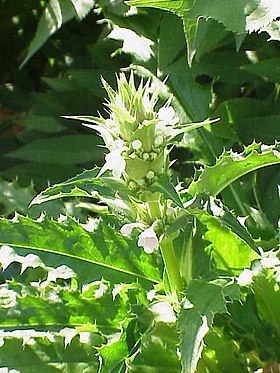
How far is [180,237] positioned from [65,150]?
0.61m

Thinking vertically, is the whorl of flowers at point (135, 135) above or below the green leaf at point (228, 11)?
below

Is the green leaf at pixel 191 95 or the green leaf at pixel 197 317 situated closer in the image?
the green leaf at pixel 197 317

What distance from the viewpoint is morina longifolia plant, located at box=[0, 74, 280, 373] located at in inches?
36.8

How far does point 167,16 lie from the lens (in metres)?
1.40

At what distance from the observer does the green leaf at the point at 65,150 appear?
1.59 meters

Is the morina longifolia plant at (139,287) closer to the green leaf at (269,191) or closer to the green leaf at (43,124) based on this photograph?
the green leaf at (269,191)

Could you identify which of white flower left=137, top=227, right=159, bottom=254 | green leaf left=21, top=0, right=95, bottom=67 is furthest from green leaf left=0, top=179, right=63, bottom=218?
white flower left=137, top=227, right=159, bottom=254

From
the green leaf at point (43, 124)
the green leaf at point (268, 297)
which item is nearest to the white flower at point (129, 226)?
the green leaf at point (268, 297)

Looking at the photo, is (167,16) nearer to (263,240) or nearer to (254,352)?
(263,240)

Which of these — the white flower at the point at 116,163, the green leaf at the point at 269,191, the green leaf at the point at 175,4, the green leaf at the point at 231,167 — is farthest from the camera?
the green leaf at the point at 269,191

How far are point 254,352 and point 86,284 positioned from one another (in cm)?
27

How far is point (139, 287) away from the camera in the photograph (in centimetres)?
105

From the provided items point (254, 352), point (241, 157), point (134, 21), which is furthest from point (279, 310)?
point (134, 21)

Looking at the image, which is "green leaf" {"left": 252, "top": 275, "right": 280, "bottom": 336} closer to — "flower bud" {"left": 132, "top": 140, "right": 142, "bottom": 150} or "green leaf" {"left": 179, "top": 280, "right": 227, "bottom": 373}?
"green leaf" {"left": 179, "top": 280, "right": 227, "bottom": 373}
